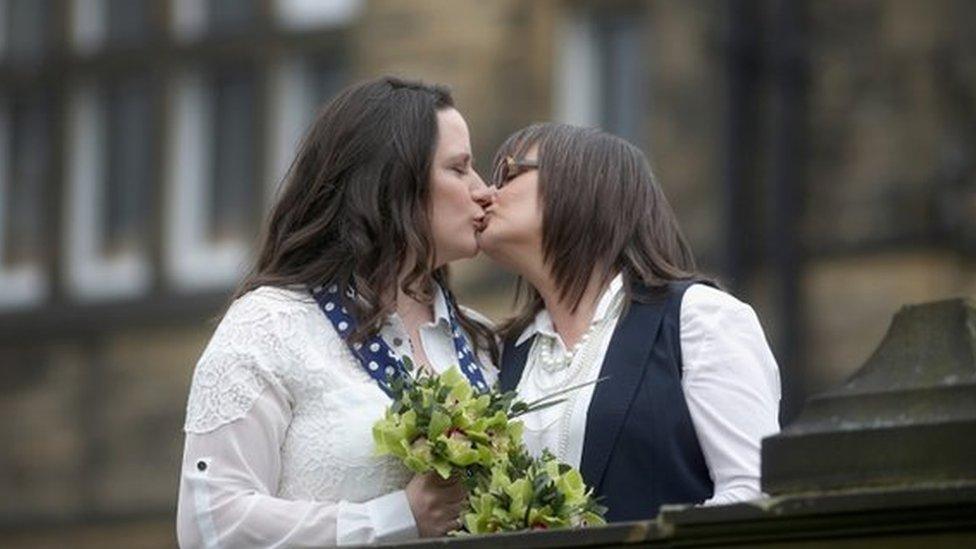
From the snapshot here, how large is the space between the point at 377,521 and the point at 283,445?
0.24m

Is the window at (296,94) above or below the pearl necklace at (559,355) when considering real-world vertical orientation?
below

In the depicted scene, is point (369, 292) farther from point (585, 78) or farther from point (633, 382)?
point (585, 78)

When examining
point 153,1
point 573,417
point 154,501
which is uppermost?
point 573,417

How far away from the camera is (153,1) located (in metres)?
19.0

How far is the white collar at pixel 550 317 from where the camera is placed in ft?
20.4

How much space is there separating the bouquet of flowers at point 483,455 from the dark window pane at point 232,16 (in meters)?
13.0

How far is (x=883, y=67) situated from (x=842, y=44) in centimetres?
24

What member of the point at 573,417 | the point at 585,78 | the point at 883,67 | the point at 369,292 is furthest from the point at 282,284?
the point at 585,78

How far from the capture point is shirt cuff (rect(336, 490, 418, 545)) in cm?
577

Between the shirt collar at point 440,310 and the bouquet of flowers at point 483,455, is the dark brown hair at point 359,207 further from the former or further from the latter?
the bouquet of flowers at point 483,455

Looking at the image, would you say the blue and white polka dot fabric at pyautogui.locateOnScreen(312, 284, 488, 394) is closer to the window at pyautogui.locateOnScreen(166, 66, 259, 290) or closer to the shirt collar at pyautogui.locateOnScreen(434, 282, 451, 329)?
the shirt collar at pyautogui.locateOnScreen(434, 282, 451, 329)

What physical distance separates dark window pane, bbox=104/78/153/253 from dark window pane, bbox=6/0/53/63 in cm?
47

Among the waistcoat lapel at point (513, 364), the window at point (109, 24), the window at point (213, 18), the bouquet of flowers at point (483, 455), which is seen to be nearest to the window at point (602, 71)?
the window at point (213, 18)

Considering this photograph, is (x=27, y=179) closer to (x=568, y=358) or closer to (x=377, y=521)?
(x=568, y=358)
